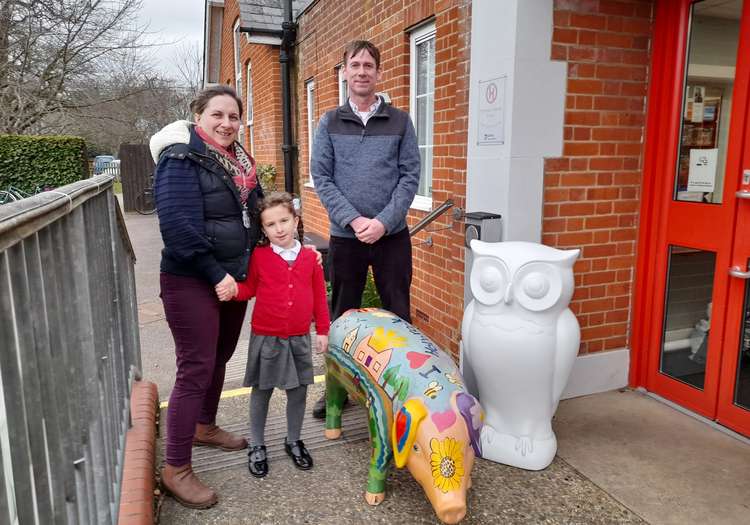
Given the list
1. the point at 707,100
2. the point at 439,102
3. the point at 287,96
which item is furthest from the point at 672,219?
the point at 287,96

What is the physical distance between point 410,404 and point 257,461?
1059 mm

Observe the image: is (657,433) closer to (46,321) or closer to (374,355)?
(374,355)

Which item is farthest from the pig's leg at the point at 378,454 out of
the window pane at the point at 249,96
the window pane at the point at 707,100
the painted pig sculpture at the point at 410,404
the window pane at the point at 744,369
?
the window pane at the point at 249,96

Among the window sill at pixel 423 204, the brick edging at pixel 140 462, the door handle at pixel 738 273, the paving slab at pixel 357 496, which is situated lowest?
the paving slab at pixel 357 496

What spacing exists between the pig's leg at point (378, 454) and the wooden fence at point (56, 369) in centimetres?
107

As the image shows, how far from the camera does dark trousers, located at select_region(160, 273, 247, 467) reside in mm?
2635

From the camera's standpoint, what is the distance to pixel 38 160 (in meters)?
13.4

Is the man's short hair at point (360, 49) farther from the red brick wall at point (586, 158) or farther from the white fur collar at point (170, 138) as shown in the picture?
the white fur collar at point (170, 138)

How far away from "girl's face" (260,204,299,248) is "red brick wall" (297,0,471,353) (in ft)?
5.34

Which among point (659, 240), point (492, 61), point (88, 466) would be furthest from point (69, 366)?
point (659, 240)

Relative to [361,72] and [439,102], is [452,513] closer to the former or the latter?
[361,72]

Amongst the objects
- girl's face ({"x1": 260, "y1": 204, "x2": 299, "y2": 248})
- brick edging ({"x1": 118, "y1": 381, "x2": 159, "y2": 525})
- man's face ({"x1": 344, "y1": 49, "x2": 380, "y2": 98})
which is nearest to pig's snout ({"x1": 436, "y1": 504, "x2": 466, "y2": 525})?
brick edging ({"x1": 118, "y1": 381, "x2": 159, "y2": 525})

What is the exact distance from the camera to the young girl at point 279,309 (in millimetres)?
2783

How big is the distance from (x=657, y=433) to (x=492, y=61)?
7.54 feet
